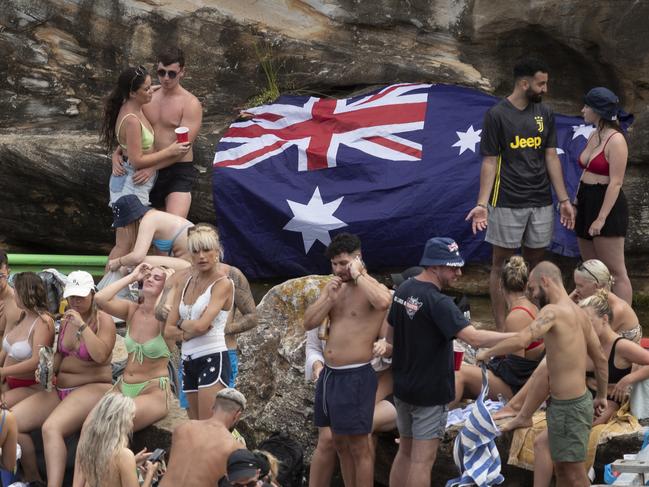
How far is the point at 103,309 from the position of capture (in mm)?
9625

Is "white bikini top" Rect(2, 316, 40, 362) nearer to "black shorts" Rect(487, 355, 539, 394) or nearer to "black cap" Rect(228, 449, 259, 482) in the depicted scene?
"black cap" Rect(228, 449, 259, 482)

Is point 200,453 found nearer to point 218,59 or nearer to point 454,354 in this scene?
point 454,354

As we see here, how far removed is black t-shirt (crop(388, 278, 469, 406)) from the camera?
840 cm

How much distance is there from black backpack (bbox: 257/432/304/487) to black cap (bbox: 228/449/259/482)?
1.82 meters

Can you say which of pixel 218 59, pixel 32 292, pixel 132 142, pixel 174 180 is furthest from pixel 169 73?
pixel 32 292

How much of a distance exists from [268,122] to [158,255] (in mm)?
2389

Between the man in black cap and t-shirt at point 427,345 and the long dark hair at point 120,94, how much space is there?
3.45 m

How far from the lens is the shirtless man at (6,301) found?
9.99m

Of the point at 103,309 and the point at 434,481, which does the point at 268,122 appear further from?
the point at 434,481

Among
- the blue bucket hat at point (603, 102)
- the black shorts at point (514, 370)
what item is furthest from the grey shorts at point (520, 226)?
the black shorts at point (514, 370)

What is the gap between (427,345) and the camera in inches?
334

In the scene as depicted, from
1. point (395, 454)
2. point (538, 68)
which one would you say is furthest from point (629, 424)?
point (538, 68)

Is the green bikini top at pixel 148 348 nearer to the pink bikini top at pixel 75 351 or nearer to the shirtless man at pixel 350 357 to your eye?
the pink bikini top at pixel 75 351

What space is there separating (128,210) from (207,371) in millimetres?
2196
